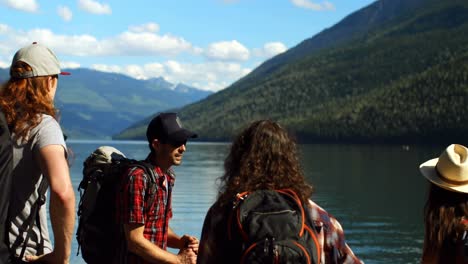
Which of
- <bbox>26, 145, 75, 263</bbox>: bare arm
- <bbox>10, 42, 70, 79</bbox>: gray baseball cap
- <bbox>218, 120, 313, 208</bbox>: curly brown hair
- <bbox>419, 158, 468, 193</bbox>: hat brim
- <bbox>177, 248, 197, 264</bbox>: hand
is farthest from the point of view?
<bbox>177, 248, 197, 264</bbox>: hand

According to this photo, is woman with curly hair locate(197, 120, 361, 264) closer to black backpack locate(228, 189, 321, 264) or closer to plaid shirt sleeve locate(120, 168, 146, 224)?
black backpack locate(228, 189, 321, 264)

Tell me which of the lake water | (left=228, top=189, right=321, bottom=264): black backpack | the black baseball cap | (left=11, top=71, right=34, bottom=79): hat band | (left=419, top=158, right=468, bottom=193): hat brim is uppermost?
(left=11, top=71, right=34, bottom=79): hat band

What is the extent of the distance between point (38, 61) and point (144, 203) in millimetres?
1155

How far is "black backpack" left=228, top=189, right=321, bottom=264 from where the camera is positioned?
13.1ft

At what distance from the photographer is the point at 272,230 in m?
4.05

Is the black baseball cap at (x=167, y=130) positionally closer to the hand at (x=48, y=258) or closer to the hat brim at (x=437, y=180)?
the hand at (x=48, y=258)

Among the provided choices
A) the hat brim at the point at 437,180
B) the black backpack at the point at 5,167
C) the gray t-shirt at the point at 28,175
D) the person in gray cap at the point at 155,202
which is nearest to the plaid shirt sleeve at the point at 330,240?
the hat brim at the point at 437,180

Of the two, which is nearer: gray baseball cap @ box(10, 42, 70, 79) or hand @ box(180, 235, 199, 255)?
gray baseball cap @ box(10, 42, 70, 79)

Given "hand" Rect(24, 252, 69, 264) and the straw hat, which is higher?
the straw hat

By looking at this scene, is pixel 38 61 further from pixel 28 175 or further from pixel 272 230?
pixel 272 230

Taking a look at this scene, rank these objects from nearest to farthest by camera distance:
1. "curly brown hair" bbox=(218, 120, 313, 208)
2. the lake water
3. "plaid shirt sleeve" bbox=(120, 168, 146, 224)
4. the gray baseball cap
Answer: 1. "curly brown hair" bbox=(218, 120, 313, 208)
2. the gray baseball cap
3. "plaid shirt sleeve" bbox=(120, 168, 146, 224)
4. the lake water

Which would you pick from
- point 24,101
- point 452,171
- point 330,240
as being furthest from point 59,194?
point 452,171

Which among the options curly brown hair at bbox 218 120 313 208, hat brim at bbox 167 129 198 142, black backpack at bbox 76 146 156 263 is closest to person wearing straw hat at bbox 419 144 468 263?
curly brown hair at bbox 218 120 313 208

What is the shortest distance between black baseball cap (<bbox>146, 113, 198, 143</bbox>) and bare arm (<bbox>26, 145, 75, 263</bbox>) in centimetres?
116
